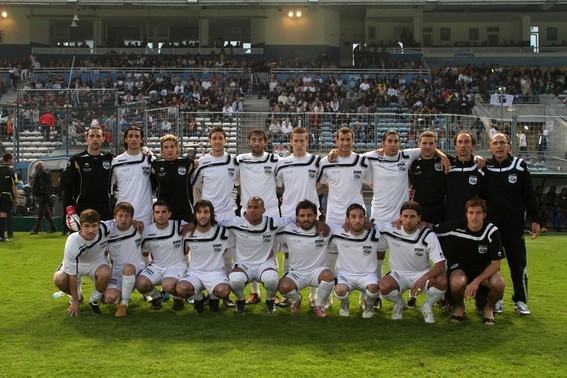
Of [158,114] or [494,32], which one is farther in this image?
[494,32]

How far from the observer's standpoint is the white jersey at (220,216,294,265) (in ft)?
24.9

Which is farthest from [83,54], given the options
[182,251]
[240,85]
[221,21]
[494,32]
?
[182,251]

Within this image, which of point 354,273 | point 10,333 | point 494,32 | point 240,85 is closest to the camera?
point 10,333

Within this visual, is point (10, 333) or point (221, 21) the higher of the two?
point (221, 21)

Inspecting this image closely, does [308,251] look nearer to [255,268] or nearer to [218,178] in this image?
[255,268]

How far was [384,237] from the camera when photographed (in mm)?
7395

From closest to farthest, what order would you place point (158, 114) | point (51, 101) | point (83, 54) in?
point (158, 114) < point (51, 101) < point (83, 54)

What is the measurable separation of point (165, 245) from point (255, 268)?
936 mm

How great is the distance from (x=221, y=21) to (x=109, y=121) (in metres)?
24.3

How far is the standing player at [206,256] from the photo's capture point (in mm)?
7328

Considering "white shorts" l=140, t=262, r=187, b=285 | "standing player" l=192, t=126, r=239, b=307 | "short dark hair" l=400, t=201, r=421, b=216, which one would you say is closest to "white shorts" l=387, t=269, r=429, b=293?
"short dark hair" l=400, t=201, r=421, b=216

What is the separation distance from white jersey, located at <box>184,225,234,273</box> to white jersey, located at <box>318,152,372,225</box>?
1.20 meters

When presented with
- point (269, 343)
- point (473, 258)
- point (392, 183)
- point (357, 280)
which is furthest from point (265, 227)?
point (473, 258)

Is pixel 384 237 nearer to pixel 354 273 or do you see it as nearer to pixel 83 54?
pixel 354 273
